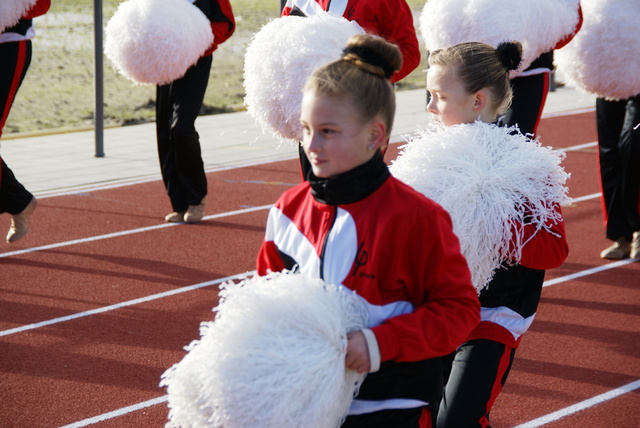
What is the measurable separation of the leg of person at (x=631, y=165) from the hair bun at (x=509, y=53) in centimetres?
301

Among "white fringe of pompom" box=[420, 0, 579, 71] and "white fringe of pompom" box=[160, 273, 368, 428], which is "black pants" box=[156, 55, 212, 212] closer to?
"white fringe of pompom" box=[420, 0, 579, 71]

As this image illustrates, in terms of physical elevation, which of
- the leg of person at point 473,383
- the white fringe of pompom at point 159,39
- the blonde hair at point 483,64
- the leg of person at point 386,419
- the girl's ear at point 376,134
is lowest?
the white fringe of pompom at point 159,39

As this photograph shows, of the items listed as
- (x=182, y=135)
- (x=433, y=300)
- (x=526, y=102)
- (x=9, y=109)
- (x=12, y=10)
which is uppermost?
(x=433, y=300)

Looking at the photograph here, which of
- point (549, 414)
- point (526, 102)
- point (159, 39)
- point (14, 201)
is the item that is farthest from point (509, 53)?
point (159, 39)

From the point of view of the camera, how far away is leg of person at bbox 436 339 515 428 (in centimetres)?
287

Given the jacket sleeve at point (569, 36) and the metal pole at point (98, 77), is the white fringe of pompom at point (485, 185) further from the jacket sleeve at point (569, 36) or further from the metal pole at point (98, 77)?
the metal pole at point (98, 77)

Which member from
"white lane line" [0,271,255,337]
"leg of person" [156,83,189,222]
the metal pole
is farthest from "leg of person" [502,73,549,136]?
the metal pole

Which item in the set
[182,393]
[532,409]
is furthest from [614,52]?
[182,393]

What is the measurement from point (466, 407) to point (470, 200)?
23.3 inches

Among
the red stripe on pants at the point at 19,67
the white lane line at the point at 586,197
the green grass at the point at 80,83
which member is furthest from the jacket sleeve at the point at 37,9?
the green grass at the point at 80,83

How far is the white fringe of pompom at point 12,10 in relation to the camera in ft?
17.4

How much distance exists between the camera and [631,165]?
6020 millimetres

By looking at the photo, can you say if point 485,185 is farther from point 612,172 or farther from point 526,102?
point 612,172

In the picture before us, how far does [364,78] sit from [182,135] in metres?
4.65
